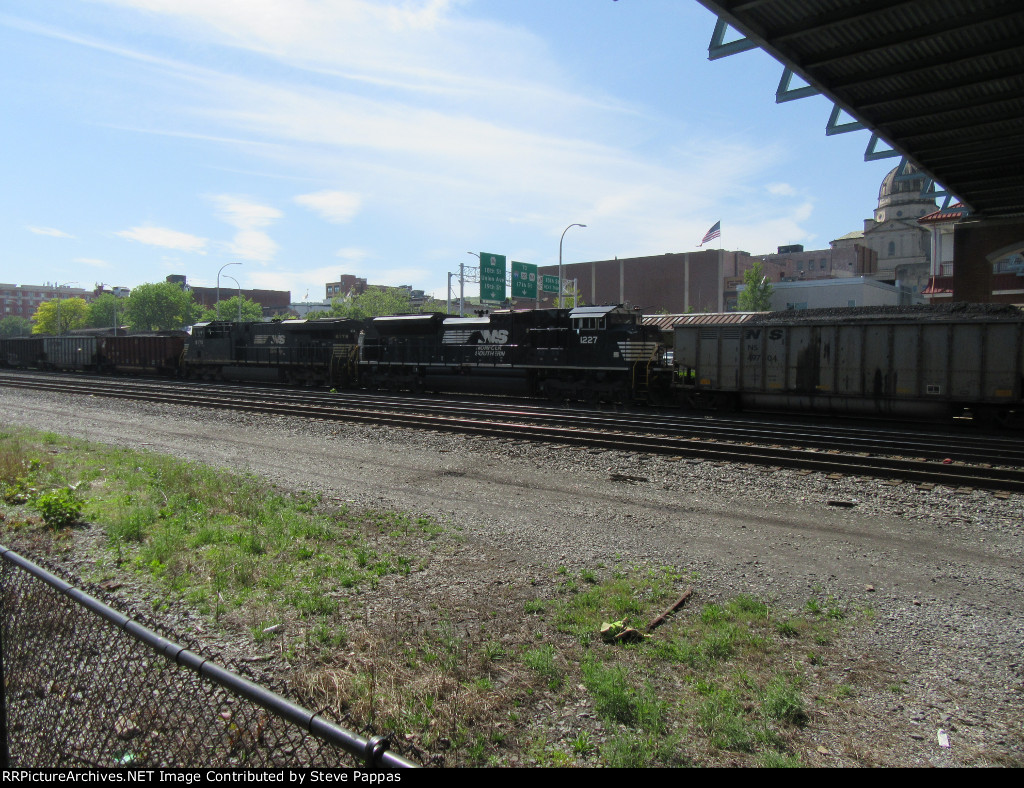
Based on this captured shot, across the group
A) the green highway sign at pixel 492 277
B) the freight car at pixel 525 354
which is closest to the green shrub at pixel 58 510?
the freight car at pixel 525 354

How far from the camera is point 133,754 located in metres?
3.46

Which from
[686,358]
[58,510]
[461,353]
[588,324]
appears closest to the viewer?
[58,510]

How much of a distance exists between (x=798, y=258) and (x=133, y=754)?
120429 mm

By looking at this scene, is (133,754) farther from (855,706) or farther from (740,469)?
(740,469)

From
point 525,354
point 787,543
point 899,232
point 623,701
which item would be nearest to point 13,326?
point 525,354

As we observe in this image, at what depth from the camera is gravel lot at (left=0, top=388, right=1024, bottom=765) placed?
4.29 meters

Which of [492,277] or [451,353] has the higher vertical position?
[492,277]

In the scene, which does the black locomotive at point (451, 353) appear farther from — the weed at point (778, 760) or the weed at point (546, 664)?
the weed at point (778, 760)

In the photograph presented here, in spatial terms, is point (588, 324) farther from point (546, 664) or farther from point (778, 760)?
point (778, 760)

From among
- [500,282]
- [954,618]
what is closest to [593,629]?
[954,618]

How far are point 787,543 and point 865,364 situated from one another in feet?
44.0

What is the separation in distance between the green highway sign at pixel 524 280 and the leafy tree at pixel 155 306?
8785cm

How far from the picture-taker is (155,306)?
109250 mm

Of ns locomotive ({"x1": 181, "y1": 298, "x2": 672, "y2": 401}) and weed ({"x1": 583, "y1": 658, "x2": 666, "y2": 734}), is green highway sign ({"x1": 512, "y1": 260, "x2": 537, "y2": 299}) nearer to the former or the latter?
ns locomotive ({"x1": 181, "y1": 298, "x2": 672, "y2": 401})
